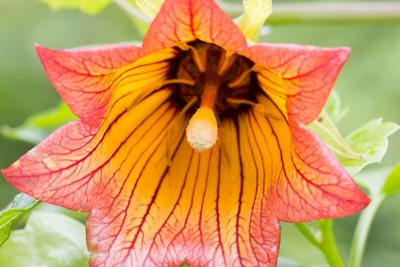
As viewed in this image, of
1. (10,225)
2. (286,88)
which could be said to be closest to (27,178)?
(10,225)

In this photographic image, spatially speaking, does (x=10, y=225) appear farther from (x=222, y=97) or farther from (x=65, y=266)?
(x=222, y=97)

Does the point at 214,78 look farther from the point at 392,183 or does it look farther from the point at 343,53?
the point at 343,53

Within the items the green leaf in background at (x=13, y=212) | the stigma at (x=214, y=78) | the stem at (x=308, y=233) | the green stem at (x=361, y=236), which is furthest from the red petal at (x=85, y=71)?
the green stem at (x=361, y=236)

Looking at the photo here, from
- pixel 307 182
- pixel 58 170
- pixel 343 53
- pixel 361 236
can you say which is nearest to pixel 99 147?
pixel 58 170

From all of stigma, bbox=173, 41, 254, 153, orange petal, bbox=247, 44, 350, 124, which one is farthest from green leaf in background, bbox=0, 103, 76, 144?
orange petal, bbox=247, 44, 350, 124

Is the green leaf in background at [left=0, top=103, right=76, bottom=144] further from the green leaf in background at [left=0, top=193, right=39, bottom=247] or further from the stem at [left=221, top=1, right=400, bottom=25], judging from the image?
the green leaf in background at [left=0, top=193, right=39, bottom=247]

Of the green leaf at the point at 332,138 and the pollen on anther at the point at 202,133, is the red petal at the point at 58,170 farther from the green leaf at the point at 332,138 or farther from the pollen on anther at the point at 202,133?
the green leaf at the point at 332,138
